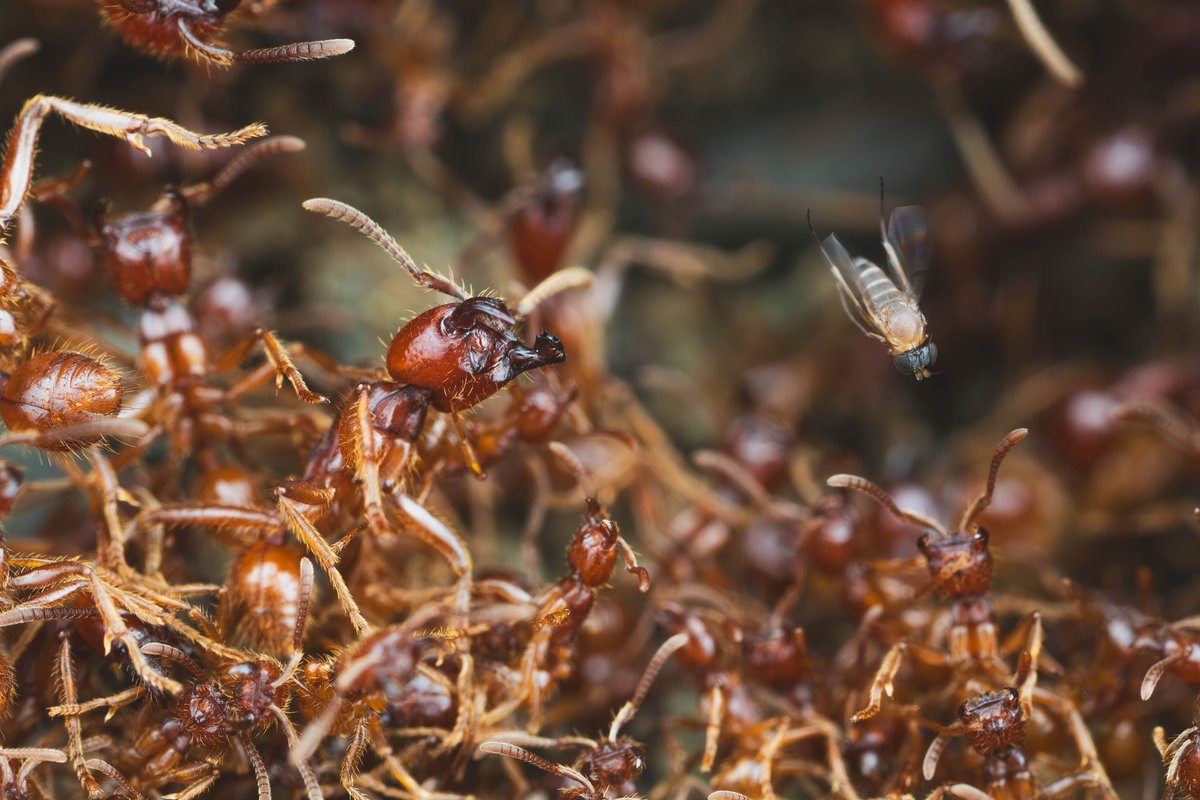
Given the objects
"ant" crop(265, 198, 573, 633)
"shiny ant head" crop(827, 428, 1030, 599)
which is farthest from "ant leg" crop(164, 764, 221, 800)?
"shiny ant head" crop(827, 428, 1030, 599)

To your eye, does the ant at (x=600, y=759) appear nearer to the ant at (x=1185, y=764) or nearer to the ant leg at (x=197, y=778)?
the ant leg at (x=197, y=778)

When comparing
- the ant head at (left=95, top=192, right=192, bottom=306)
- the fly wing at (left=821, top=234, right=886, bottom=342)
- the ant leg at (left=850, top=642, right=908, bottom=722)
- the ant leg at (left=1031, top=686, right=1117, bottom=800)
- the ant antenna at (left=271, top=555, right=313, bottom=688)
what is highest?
the ant head at (left=95, top=192, right=192, bottom=306)

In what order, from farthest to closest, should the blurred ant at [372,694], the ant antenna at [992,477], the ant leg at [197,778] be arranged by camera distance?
1. the ant antenna at [992,477]
2. the ant leg at [197,778]
3. the blurred ant at [372,694]

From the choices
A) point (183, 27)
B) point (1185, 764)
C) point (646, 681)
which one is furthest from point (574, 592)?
point (183, 27)

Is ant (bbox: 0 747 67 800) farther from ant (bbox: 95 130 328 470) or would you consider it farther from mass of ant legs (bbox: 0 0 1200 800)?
ant (bbox: 95 130 328 470)

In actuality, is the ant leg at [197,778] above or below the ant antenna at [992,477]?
below

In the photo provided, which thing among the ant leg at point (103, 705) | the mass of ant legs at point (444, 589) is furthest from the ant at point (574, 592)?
the ant leg at point (103, 705)

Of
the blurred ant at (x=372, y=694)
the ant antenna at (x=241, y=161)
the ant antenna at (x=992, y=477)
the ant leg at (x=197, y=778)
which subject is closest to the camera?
the blurred ant at (x=372, y=694)

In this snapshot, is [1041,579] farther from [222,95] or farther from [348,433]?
[222,95]
